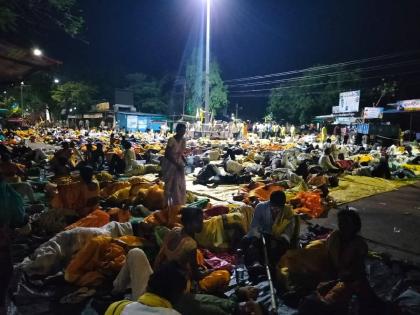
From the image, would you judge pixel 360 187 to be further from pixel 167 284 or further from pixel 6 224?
pixel 167 284

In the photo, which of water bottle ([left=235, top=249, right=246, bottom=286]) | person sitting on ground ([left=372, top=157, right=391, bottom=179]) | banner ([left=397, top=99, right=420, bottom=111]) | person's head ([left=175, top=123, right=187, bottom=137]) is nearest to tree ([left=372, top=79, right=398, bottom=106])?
banner ([left=397, top=99, right=420, bottom=111])

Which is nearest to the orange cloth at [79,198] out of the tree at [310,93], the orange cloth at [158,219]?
the orange cloth at [158,219]

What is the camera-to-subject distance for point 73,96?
44594 mm

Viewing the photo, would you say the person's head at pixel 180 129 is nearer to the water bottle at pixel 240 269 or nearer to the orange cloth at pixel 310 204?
the water bottle at pixel 240 269

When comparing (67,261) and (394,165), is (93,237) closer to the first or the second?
(67,261)

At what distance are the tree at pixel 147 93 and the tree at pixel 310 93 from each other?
15.9m

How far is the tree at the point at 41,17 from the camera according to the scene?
708cm

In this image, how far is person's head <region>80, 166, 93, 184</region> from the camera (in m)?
5.52

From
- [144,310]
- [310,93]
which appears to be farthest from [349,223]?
[310,93]

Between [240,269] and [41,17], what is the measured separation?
22.8 ft

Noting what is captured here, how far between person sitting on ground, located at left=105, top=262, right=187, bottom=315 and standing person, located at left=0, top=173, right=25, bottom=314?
2.13 meters

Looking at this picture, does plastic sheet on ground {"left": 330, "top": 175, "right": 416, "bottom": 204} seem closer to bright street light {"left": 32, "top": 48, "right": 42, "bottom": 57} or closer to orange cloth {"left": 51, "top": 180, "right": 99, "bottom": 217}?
orange cloth {"left": 51, "top": 180, "right": 99, "bottom": 217}

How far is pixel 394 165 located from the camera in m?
13.3

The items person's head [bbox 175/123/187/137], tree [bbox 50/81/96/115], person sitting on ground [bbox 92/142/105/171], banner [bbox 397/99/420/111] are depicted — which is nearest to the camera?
person's head [bbox 175/123/187/137]
